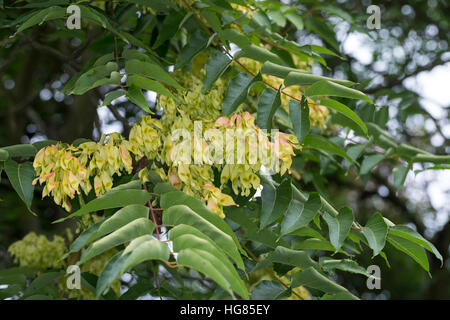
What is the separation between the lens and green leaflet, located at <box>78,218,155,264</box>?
1198 millimetres

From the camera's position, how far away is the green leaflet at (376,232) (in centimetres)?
159

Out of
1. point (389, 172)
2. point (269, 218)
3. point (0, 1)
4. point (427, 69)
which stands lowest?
point (389, 172)

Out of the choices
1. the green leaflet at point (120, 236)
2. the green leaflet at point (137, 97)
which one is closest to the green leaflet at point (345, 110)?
the green leaflet at point (137, 97)

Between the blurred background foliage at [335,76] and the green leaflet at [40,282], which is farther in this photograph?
the blurred background foliage at [335,76]

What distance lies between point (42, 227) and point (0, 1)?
2.83 m

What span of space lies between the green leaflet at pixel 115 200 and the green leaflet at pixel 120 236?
0.15 meters

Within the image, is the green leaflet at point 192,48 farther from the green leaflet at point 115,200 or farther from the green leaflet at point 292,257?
the green leaflet at point 292,257

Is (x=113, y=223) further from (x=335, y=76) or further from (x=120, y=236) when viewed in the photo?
(x=335, y=76)

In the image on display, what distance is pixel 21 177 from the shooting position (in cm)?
180

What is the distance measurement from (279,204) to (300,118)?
0.29 metres

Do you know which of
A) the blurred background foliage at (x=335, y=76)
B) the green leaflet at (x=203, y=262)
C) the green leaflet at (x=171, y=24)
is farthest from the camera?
the blurred background foliage at (x=335, y=76)
